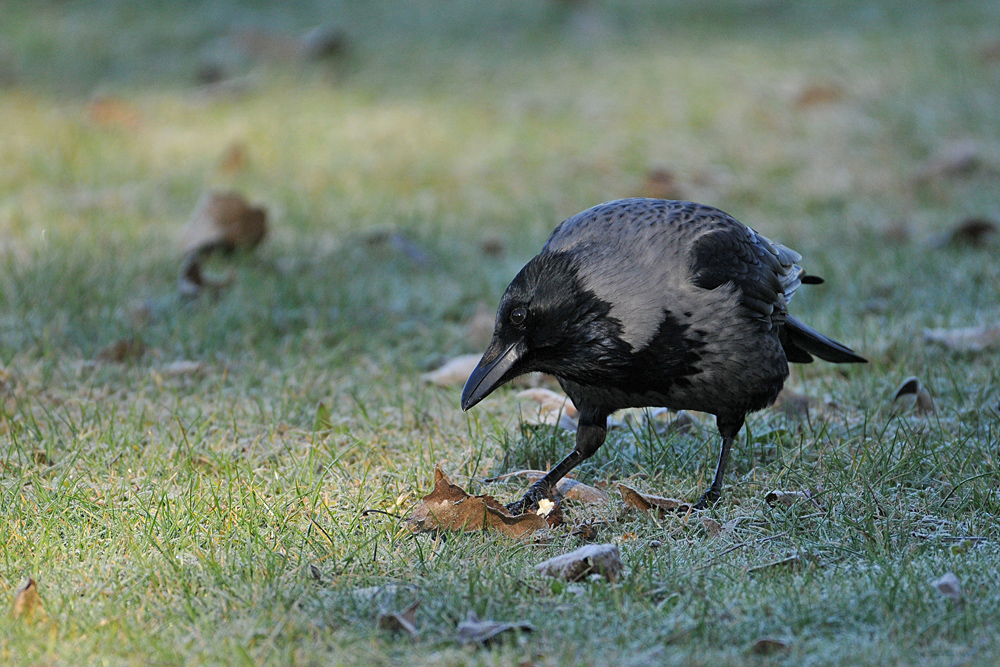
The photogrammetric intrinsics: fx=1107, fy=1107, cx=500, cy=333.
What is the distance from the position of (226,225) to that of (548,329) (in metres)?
2.80

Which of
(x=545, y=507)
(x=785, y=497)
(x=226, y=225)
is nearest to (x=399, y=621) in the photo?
(x=545, y=507)

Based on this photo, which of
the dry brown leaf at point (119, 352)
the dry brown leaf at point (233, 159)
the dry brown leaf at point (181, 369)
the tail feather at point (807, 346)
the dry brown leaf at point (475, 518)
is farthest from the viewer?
the dry brown leaf at point (233, 159)

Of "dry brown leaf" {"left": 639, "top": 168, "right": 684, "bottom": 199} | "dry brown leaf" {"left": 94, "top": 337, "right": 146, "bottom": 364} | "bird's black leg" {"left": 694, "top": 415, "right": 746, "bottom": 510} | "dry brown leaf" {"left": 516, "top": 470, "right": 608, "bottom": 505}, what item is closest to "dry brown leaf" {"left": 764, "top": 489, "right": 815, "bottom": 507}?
"bird's black leg" {"left": 694, "top": 415, "right": 746, "bottom": 510}

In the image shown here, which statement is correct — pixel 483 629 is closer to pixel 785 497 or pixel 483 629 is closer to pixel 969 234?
pixel 785 497

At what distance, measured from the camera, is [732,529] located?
3010mm

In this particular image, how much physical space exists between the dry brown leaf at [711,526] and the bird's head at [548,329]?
1.72 ft

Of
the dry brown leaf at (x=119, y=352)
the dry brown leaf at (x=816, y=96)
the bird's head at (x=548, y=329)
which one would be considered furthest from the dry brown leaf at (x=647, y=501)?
the dry brown leaf at (x=816, y=96)

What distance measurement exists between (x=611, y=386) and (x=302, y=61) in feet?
21.2

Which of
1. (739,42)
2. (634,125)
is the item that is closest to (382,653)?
(634,125)

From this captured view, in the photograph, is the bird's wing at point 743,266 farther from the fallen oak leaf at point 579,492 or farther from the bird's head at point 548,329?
the fallen oak leaf at point 579,492

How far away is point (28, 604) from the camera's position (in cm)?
248

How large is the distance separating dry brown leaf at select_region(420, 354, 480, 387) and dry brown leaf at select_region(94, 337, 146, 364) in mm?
1124

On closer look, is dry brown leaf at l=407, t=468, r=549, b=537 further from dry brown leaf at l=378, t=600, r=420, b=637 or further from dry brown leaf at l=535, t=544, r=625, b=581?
dry brown leaf at l=378, t=600, r=420, b=637

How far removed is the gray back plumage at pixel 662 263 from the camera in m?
3.09
